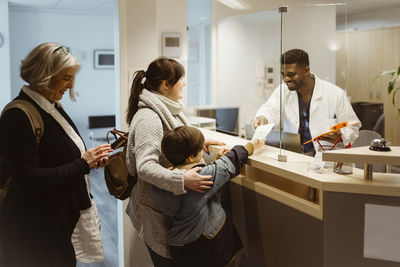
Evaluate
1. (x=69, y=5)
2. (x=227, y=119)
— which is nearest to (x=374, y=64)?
(x=227, y=119)

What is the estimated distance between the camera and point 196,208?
1628 millimetres

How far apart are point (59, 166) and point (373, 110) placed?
5435mm

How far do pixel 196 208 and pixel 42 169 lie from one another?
0.64 m

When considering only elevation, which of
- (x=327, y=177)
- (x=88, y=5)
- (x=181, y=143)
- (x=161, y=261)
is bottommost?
(x=161, y=261)

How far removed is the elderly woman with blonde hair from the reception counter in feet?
2.63

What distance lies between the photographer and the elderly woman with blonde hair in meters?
1.60

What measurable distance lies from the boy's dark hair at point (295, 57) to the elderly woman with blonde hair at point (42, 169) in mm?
930

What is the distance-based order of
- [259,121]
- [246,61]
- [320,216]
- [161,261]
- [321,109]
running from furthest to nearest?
[246,61] < [259,121] < [321,109] < [161,261] < [320,216]

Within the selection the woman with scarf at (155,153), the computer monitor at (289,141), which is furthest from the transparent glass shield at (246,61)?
the woman with scarf at (155,153)

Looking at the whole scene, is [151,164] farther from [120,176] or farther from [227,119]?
[227,119]

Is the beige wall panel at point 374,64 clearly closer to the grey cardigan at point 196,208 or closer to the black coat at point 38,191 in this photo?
the grey cardigan at point 196,208

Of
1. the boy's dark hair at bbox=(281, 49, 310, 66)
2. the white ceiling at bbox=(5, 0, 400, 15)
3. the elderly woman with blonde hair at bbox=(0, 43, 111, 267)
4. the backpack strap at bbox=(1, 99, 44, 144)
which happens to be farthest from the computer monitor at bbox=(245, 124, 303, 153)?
the white ceiling at bbox=(5, 0, 400, 15)

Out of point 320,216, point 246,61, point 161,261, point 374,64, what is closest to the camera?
point 320,216

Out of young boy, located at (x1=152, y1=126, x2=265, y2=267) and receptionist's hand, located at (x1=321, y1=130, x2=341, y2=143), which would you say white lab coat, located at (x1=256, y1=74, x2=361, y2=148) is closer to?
receptionist's hand, located at (x1=321, y1=130, x2=341, y2=143)
